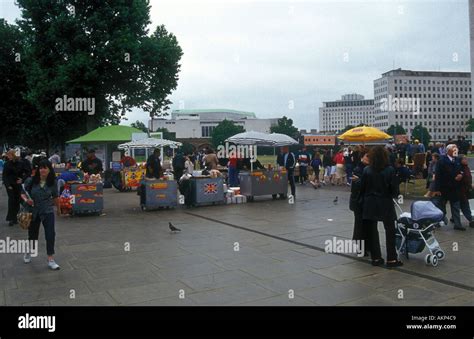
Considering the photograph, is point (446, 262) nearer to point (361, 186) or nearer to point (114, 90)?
point (361, 186)

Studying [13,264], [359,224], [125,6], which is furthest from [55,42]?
[359,224]

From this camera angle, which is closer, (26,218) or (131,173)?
(26,218)

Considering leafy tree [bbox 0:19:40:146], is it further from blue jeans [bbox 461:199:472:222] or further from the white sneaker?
blue jeans [bbox 461:199:472:222]

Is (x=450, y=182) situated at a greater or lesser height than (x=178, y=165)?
lesser

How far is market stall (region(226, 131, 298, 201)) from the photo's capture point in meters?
15.8

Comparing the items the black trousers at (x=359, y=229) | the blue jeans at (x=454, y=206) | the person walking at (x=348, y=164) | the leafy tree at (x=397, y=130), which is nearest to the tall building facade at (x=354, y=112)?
the leafy tree at (x=397, y=130)

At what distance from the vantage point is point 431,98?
147 meters

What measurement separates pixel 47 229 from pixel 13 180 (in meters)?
5.19

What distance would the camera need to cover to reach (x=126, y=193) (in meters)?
20.5

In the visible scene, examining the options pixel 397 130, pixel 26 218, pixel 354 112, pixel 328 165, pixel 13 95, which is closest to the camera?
pixel 26 218

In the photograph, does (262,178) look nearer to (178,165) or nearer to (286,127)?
(178,165)

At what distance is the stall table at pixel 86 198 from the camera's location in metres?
13.1

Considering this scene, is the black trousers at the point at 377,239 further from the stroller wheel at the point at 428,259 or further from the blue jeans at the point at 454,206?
the blue jeans at the point at 454,206

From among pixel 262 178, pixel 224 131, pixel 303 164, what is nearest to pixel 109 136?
pixel 262 178
